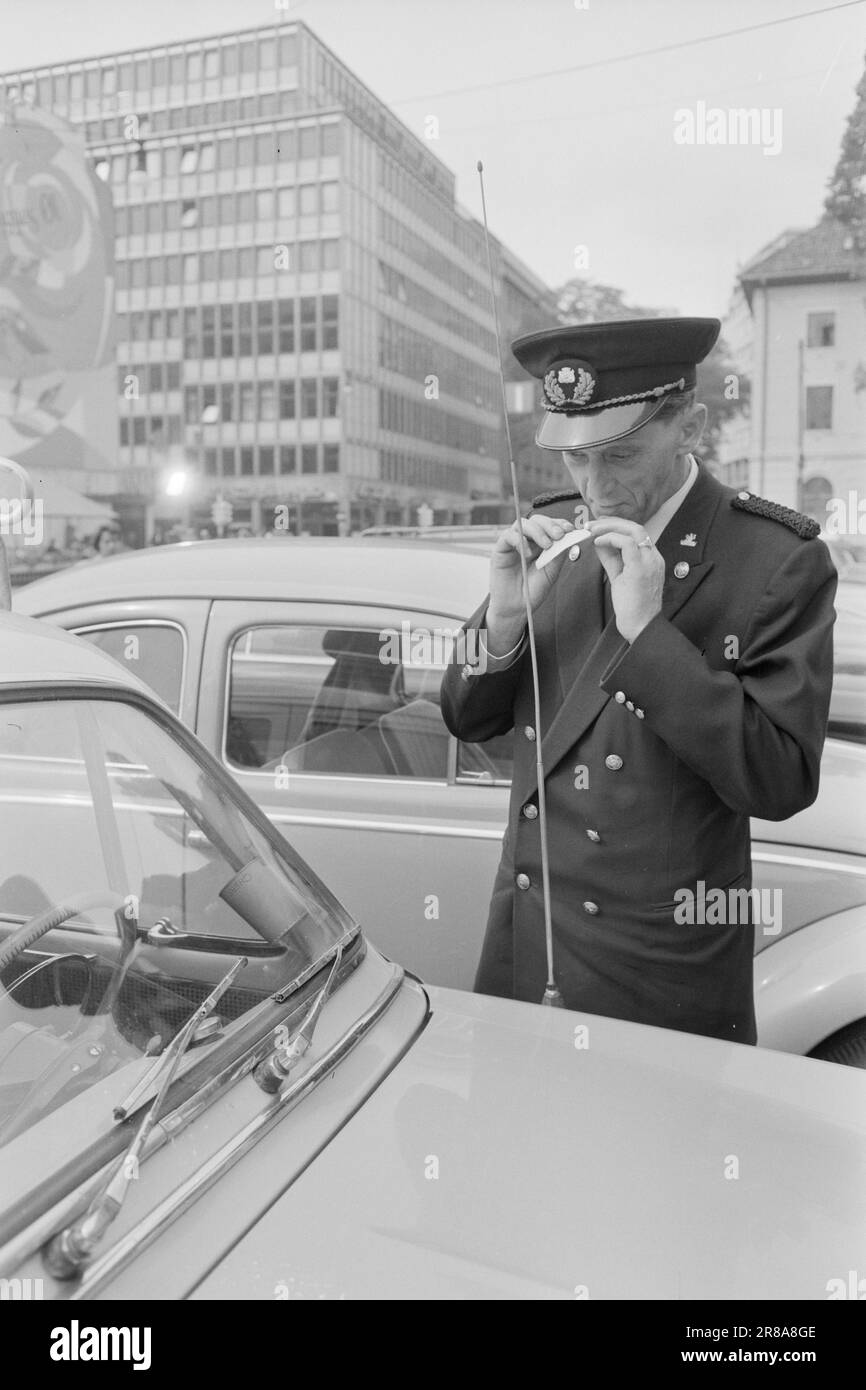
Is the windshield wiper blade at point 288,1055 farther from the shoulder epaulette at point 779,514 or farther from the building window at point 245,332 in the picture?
the building window at point 245,332

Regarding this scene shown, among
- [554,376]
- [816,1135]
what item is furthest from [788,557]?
[816,1135]

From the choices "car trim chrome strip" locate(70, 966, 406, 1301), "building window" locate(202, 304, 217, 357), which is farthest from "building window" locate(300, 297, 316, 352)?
"car trim chrome strip" locate(70, 966, 406, 1301)

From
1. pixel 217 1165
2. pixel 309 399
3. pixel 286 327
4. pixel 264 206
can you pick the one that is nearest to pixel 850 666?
pixel 217 1165

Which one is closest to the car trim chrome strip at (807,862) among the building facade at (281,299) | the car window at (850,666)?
the car window at (850,666)

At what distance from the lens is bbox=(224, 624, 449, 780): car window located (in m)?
3.45

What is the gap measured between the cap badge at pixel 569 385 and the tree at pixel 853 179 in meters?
10.4

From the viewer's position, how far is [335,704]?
3.54 m

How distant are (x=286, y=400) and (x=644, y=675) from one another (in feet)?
223

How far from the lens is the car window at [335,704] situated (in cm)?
345

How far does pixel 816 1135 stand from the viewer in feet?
5.57

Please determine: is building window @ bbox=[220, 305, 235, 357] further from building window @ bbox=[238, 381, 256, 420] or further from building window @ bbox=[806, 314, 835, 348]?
building window @ bbox=[806, 314, 835, 348]

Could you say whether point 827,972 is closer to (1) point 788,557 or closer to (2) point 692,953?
(2) point 692,953

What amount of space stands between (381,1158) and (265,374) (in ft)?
222

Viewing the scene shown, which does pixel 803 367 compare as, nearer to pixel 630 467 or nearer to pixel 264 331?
pixel 630 467
